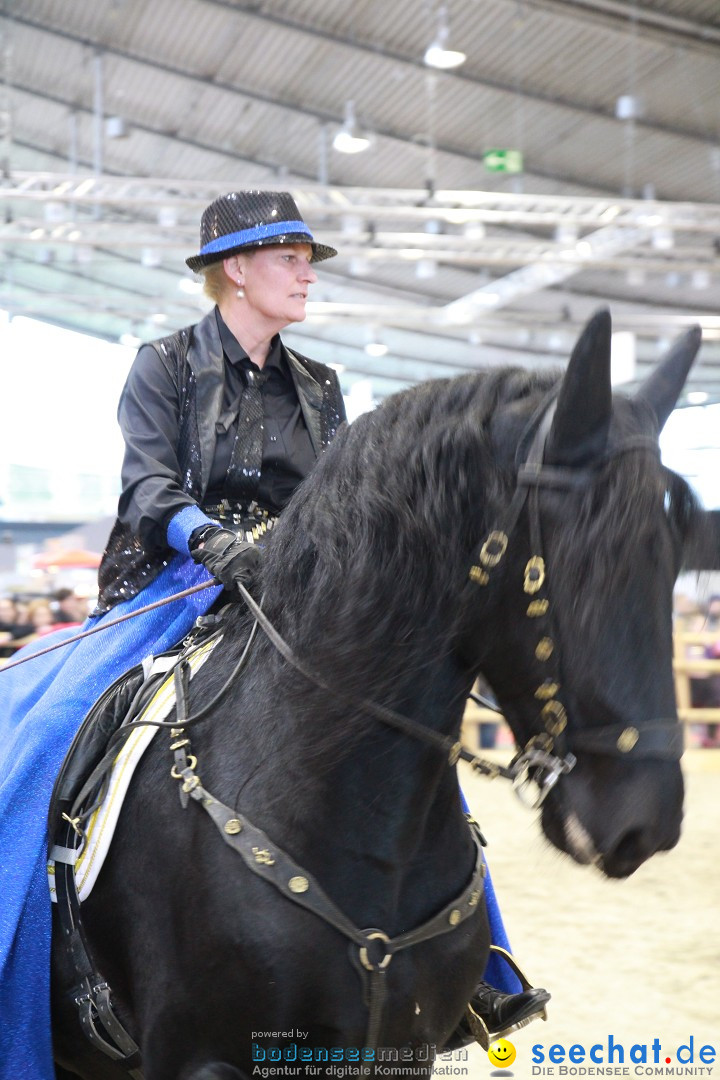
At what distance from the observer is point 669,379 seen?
172 cm

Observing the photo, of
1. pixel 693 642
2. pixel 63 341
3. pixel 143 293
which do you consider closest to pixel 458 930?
pixel 693 642

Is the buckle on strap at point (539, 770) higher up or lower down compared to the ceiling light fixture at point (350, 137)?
lower down

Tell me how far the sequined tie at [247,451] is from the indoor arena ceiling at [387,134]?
709cm

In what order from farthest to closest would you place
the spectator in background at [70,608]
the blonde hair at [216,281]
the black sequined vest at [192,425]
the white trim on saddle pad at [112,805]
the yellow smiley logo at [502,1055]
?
the spectator in background at [70,608] → the yellow smiley logo at [502,1055] → the blonde hair at [216,281] → the black sequined vest at [192,425] → the white trim on saddle pad at [112,805]

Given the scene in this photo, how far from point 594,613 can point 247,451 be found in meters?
1.16

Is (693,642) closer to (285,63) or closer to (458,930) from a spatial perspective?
(285,63)

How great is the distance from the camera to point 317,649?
1.84 m

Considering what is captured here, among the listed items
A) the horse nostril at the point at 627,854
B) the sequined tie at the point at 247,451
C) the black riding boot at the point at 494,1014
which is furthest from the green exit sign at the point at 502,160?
the horse nostril at the point at 627,854

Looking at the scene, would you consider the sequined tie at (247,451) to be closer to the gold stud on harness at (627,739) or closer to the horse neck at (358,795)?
the horse neck at (358,795)

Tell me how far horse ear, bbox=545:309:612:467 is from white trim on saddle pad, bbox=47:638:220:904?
0.91 m

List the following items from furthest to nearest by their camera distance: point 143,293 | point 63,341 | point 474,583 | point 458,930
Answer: point 143,293 < point 63,341 < point 458,930 < point 474,583

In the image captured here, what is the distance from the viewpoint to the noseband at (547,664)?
4.76 feet

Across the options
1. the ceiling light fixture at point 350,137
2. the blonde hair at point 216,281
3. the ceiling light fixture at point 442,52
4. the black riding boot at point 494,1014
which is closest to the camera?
the black riding boot at point 494,1014

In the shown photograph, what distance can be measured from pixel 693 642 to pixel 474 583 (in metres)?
9.85
